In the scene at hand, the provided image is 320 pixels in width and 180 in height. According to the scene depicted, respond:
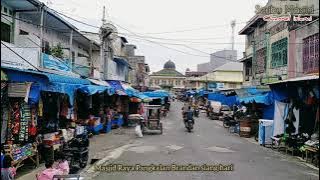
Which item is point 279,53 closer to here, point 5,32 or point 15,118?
point 5,32

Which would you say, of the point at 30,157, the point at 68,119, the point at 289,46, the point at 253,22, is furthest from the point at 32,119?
the point at 253,22

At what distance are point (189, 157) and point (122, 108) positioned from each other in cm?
1734

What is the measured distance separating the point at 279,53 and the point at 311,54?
6904mm

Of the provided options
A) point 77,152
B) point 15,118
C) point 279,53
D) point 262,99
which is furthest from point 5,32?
point 279,53

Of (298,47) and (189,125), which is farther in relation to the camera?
(189,125)

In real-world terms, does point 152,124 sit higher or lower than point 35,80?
lower

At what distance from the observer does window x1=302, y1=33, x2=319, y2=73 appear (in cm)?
2342

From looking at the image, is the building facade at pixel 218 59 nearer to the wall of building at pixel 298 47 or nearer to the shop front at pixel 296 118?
the wall of building at pixel 298 47

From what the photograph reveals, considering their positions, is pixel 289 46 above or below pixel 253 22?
below

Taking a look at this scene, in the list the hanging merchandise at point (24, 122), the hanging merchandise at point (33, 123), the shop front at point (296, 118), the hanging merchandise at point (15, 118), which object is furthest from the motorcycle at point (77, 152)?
the shop front at point (296, 118)

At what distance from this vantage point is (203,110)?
6159 cm

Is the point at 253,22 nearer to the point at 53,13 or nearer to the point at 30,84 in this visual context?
the point at 53,13

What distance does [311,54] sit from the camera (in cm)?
2414

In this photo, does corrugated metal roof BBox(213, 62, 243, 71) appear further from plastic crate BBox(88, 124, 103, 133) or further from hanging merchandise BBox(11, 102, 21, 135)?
hanging merchandise BBox(11, 102, 21, 135)
